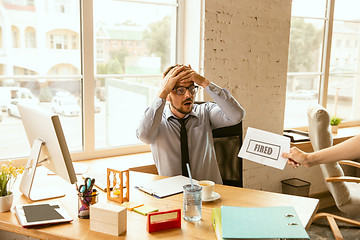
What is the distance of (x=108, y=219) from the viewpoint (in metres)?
1.43

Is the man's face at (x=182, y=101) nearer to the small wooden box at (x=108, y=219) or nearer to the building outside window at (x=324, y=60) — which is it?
the small wooden box at (x=108, y=219)

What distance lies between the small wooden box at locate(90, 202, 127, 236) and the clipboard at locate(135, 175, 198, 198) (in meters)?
0.38

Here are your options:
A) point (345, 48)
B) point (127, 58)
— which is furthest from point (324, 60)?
point (127, 58)

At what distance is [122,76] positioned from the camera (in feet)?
10.2

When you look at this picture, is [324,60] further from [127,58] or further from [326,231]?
[127,58]

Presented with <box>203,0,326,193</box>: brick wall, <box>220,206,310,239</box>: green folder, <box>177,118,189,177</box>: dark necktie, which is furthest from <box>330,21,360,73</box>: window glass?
<box>220,206,310,239</box>: green folder

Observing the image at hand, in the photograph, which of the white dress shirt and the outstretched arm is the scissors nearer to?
the white dress shirt

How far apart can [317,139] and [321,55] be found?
1.68 m

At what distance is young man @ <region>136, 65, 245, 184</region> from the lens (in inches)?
89.0

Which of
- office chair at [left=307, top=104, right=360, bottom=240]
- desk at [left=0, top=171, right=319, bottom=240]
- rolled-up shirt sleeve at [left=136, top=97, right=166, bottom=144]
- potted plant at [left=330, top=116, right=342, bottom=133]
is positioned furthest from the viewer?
potted plant at [left=330, top=116, right=342, bottom=133]

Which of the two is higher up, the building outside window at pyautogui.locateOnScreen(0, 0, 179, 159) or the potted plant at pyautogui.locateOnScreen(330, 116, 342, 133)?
the building outside window at pyautogui.locateOnScreen(0, 0, 179, 159)

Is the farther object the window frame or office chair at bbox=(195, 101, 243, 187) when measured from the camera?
the window frame

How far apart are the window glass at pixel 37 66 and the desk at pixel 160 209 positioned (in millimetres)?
986

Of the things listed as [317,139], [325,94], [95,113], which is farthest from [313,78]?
[95,113]
